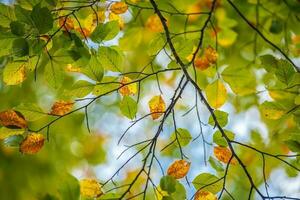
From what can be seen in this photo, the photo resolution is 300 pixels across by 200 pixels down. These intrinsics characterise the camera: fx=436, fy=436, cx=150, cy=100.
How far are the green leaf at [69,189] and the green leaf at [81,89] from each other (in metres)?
0.21

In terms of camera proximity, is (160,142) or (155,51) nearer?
(155,51)

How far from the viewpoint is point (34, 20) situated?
0.82 metres

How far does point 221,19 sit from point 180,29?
0.56 ft

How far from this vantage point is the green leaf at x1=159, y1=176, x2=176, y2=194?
81 cm

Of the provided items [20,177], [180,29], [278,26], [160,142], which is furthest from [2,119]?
[160,142]

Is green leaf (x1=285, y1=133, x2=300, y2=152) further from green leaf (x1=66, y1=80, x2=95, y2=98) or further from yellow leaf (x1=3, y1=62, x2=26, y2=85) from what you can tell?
yellow leaf (x1=3, y1=62, x2=26, y2=85)

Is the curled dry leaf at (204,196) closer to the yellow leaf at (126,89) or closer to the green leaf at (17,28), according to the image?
the yellow leaf at (126,89)

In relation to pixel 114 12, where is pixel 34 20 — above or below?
below

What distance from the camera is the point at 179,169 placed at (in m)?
0.89

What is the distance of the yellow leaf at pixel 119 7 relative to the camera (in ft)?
3.53

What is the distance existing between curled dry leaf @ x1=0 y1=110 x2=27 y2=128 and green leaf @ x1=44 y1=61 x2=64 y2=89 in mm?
105

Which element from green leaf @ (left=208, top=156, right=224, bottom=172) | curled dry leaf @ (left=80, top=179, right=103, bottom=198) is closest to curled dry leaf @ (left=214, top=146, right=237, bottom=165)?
green leaf @ (left=208, top=156, right=224, bottom=172)

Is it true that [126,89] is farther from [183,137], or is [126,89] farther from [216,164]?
[216,164]

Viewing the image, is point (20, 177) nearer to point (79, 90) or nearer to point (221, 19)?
point (221, 19)
